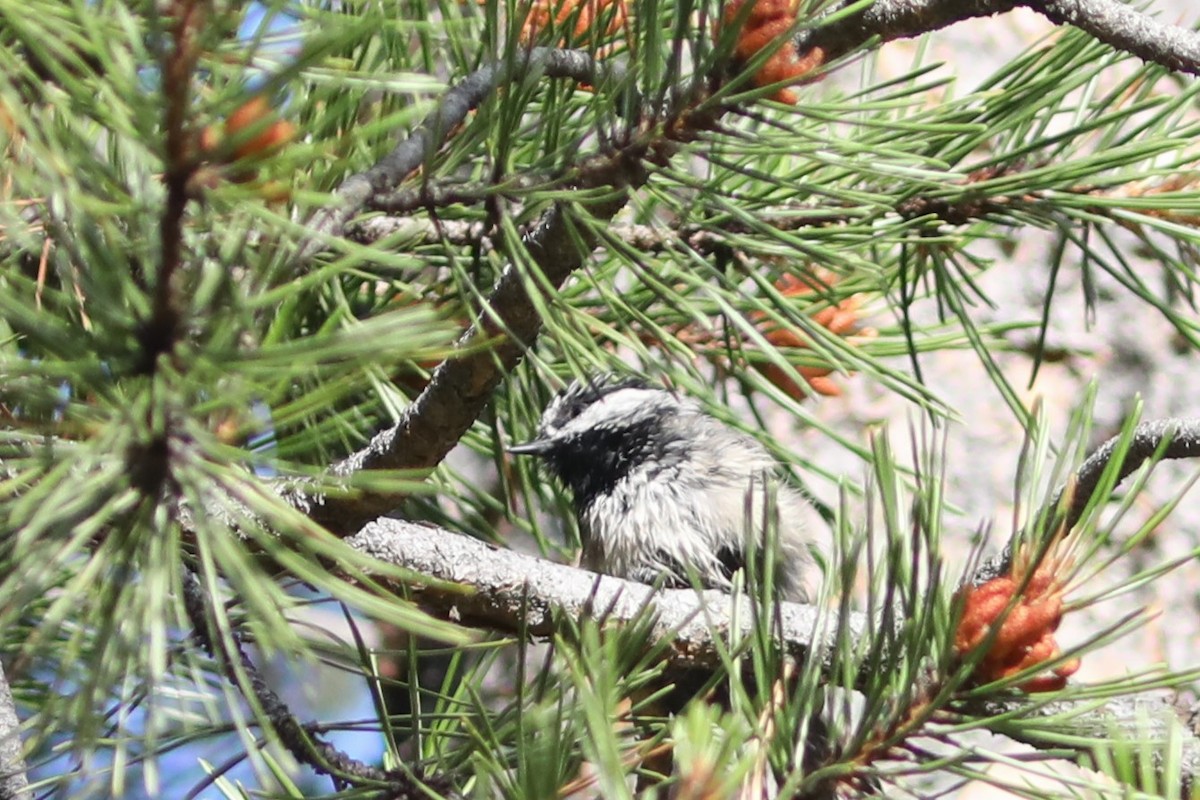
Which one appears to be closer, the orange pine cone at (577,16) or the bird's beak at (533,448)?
the orange pine cone at (577,16)

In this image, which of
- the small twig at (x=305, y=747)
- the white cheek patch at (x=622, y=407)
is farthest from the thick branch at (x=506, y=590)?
the white cheek patch at (x=622, y=407)

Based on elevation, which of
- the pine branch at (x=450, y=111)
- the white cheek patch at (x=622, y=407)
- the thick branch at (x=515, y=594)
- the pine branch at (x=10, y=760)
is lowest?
the pine branch at (x=10, y=760)

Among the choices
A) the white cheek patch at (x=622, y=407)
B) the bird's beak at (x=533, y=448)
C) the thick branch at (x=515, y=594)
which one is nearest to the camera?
the thick branch at (x=515, y=594)

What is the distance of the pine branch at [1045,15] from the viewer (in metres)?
0.80

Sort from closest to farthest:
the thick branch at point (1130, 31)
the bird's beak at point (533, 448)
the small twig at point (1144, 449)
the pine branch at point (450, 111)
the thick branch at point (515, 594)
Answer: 1. the pine branch at point (450, 111)
2. the thick branch at point (1130, 31)
3. the small twig at point (1144, 449)
4. the thick branch at point (515, 594)
5. the bird's beak at point (533, 448)

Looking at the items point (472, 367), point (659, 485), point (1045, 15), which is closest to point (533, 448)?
point (659, 485)

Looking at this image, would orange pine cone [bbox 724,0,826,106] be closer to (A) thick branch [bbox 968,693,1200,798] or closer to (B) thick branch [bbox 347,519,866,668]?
(A) thick branch [bbox 968,693,1200,798]

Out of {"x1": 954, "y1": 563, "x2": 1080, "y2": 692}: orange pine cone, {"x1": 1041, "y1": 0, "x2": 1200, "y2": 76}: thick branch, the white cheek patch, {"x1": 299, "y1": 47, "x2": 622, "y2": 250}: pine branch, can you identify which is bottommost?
{"x1": 954, "y1": 563, "x2": 1080, "y2": 692}: orange pine cone

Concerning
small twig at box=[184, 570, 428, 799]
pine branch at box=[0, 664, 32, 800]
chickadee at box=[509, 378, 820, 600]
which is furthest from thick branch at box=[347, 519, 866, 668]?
chickadee at box=[509, 378, 820, 600]

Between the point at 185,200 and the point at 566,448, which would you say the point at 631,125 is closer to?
the point at 185,200

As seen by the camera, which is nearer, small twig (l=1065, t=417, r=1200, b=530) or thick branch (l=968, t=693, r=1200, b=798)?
thick branch (l=968, t=693, r=1200, b=798)

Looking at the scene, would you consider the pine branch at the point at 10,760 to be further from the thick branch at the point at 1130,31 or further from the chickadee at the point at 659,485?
the chickadee at the point at 659,485

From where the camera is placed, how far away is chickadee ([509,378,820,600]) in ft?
6.08

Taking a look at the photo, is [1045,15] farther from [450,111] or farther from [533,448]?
[533,448]
